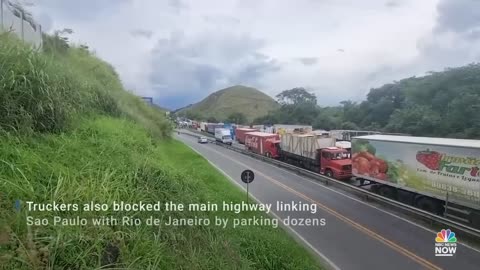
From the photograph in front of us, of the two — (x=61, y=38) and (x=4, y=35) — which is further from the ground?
(x=61, y=38)

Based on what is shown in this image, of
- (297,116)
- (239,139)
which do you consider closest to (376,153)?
(239,139)

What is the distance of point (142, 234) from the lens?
18.3 ft

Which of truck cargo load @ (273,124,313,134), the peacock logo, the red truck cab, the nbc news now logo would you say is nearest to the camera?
the nbc news now logo

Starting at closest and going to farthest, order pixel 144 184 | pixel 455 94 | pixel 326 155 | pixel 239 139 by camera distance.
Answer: pixel 144 184
pixel 326 155
pixel 455 94
pixel 239 139

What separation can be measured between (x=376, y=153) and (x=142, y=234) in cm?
1838

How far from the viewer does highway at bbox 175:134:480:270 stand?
11773mm

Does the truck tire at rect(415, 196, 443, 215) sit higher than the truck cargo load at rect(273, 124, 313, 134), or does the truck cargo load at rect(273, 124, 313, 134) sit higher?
the truck cargo load at rect(273, 124, 313, 134)

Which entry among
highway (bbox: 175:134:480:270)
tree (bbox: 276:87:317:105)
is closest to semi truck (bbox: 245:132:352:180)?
highway (bbox: 175:134:480:270)

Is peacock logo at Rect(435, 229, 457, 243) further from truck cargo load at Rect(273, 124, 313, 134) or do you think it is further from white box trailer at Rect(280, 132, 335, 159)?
truck cargo load at Rect(273, 124, 313, 134)

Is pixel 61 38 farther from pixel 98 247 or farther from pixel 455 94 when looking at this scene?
pixel 455 94

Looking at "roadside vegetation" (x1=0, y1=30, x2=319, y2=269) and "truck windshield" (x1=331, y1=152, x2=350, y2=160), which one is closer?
"roadside vegetation" (x1=0, y1=30, x2=319, y2=269)

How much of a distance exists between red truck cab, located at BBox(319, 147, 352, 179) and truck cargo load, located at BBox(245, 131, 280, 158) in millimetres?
10863

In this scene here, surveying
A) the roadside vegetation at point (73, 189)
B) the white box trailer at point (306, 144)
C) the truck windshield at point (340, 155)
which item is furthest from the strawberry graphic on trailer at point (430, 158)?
the white box trailer at point (306, 144)

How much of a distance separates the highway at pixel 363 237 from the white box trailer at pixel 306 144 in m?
9.29
